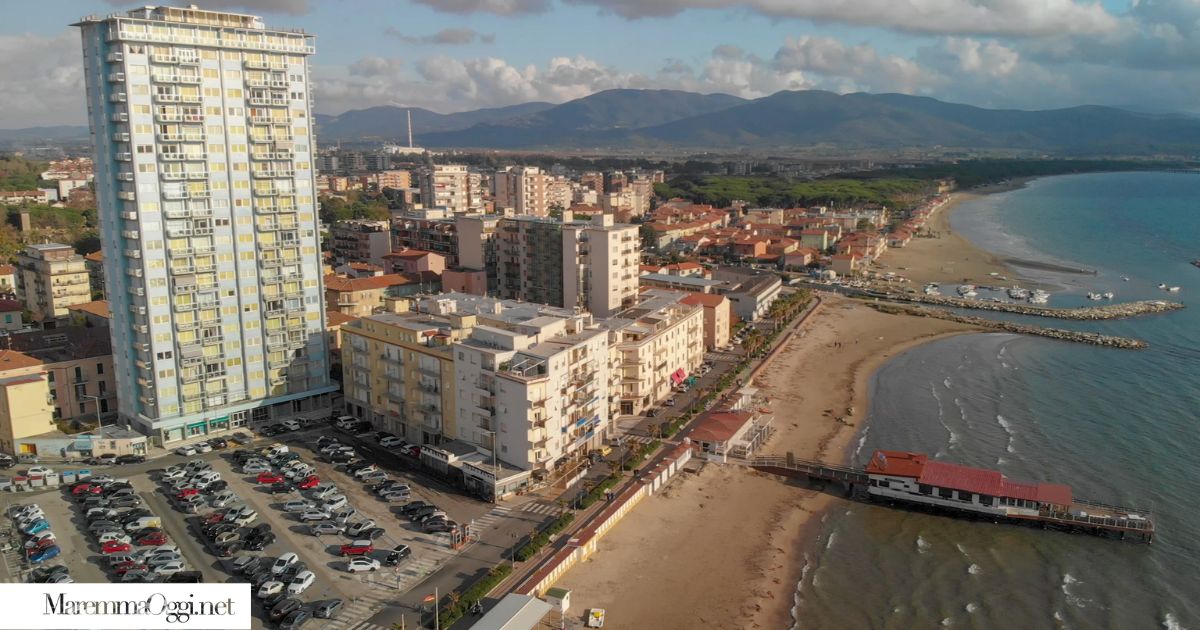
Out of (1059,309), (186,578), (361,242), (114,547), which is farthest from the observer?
(361,242)

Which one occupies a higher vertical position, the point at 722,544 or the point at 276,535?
the point at 276,535

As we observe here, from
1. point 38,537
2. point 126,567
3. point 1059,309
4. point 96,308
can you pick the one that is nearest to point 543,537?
point 126,567

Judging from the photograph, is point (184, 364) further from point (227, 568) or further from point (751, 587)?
point (751, 587)

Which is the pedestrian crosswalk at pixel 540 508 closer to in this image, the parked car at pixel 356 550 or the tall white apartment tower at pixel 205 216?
the parked car at pixel 356 550

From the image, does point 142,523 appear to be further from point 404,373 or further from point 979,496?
point 979,496

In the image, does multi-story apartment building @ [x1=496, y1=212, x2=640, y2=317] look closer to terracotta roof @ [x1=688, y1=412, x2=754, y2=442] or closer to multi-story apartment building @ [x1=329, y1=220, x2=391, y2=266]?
terracotta roof @ [x1=688, y1=412, x2=754, y2=442]

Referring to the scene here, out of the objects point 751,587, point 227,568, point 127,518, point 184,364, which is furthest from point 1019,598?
point 184,364

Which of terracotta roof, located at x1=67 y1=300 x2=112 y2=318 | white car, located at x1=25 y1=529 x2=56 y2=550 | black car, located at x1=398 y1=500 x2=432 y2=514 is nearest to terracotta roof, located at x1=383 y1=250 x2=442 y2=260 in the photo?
terracotta roof, located at x1=67 y1=300 x2=112 y2=318

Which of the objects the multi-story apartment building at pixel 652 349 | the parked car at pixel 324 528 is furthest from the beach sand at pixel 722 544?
the parked car at pixel 324 528
